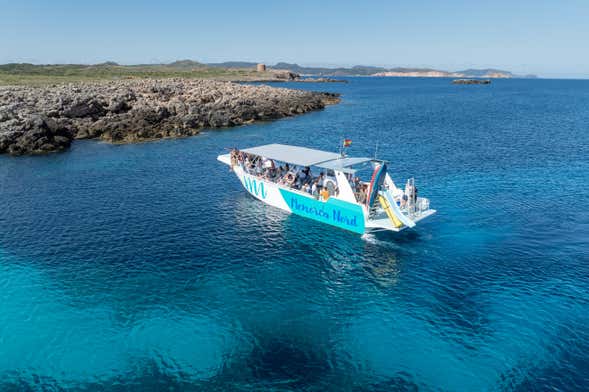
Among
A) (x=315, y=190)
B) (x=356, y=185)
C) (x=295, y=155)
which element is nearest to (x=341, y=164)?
(x=356, y=185)

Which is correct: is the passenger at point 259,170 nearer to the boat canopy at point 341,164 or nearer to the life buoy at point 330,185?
the boat canopy at point 341,164

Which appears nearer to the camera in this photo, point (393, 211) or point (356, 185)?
point (393, 211)

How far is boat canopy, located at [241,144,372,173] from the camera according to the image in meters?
29.7

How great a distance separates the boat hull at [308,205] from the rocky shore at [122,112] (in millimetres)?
31629

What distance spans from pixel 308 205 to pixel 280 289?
969 centimetres

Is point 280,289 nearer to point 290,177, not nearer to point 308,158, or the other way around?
point 290,177

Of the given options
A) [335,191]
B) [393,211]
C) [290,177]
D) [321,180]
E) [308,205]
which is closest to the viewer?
[393,211]

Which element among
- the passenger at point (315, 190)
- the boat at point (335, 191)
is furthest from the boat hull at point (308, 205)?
the passenger at point (315, 190)

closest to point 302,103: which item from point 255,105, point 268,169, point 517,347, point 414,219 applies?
point 255,105

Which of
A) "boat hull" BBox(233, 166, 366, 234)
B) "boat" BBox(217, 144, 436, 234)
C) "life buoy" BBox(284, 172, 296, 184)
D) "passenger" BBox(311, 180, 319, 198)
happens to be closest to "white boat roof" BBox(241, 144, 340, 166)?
"boat" BBox(217, 144, 436, 234)

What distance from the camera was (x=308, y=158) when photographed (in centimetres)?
3162

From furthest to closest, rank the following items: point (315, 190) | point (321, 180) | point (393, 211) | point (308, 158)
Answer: point (308, 158) → point (321, 180) → point (315, 190) → point (393, 211)

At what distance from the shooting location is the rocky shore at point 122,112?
5438 centimetres

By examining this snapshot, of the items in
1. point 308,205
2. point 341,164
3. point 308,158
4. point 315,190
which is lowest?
point 308,205
